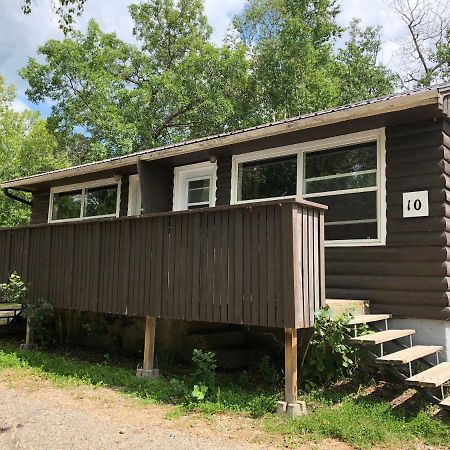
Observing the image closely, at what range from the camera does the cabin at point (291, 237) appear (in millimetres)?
5137

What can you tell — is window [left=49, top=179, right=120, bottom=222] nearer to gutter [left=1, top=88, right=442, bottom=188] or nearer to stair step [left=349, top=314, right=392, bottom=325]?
gutter [left=1, top=88, right=442, bottom=188]

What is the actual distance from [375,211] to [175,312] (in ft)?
9.59

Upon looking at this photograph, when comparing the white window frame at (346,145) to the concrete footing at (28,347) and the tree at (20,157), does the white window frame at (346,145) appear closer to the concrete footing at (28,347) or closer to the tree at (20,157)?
the concrete footing at (28,347)

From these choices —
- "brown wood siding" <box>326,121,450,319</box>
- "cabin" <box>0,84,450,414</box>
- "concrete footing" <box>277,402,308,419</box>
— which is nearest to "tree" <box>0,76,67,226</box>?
"cabin" <box>0,84,450,414</box>

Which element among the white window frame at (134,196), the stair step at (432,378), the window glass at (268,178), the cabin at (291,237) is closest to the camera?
the stair step at (432,378)

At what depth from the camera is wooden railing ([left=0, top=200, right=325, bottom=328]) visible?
4973 mm

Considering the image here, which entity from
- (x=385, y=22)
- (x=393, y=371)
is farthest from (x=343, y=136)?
(x=385, y=22)

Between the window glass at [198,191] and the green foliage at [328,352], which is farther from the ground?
the window glass at [198,191]

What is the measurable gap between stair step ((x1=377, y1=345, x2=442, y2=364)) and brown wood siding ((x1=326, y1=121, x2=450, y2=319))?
43 cm

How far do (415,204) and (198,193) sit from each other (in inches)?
163

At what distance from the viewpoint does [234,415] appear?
15.5 feet

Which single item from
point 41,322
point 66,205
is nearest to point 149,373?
point 41,322

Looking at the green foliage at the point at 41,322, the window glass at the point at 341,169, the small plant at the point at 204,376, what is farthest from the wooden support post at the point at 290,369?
the green foliage at the point at 41,322

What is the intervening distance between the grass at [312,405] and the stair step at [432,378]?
0.34 meters
